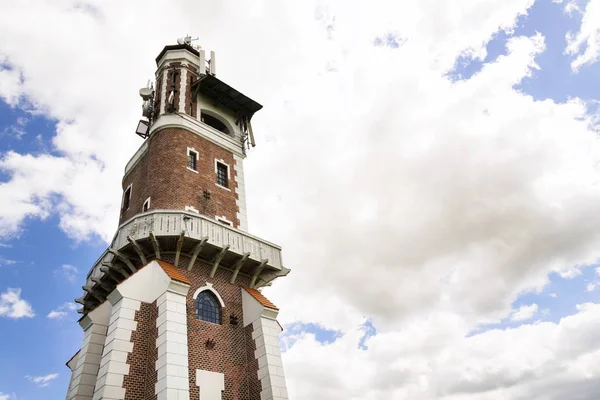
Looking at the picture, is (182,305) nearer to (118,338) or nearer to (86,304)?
(118,338)

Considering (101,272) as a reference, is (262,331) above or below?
below

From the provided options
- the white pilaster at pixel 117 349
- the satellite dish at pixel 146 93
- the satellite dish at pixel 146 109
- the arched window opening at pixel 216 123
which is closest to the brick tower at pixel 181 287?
the white pilaster at pixel 117 349

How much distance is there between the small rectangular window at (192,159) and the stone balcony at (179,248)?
474cm

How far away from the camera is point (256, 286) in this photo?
797 inches

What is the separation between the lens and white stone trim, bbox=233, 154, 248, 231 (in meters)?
22.0

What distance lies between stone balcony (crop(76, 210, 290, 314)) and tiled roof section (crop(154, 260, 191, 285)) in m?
0.55

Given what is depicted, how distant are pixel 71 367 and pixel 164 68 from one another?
692 inches

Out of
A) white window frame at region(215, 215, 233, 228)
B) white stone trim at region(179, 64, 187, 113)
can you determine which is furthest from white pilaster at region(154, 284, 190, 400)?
white stone trim at region(179, 64, 187, 113)

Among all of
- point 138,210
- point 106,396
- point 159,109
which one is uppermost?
point 159,109

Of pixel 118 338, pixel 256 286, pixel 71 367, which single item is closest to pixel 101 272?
pixel 71 367

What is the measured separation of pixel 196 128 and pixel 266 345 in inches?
492

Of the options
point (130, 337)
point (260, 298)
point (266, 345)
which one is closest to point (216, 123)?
point (260, 298)

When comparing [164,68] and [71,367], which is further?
[164,68]

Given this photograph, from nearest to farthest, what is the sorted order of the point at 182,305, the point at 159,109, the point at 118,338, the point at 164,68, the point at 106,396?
1. the point at 106,396
2. the point at 118,338
3. the point at 182,305
4. the point at 159,109
5. the point at 164,68
